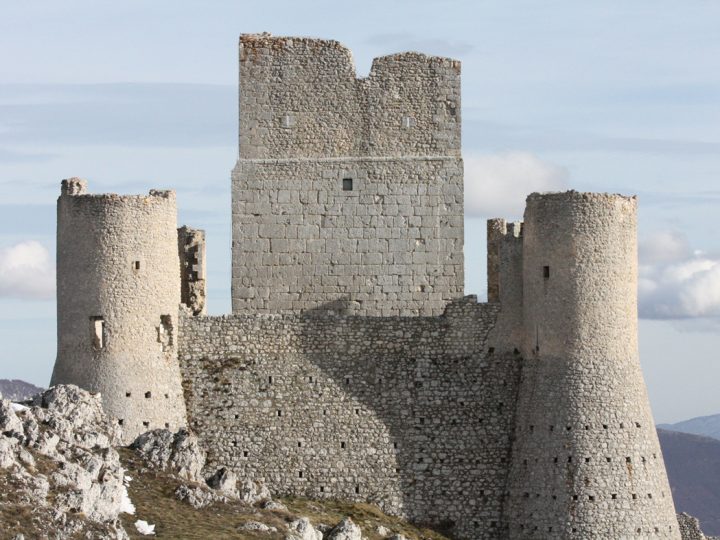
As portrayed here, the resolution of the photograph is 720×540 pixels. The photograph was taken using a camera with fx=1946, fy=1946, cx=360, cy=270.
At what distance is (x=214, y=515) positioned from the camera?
35.4 metres

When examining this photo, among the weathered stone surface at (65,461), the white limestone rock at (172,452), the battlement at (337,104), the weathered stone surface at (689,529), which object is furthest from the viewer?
the battlement at (337,104)

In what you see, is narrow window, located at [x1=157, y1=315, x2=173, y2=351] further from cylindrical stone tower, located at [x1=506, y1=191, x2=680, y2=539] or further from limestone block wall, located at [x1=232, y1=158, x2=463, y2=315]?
cylindrical stone tower, located at [x1=506, y1=191, x2=680, y2=539]

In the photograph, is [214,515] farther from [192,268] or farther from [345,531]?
[192,268]

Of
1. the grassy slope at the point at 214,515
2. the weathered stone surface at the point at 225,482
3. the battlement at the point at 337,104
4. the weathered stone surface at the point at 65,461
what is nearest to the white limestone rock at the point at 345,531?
the grassy slope at the point at 214,515

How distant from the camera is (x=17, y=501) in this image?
32.5m

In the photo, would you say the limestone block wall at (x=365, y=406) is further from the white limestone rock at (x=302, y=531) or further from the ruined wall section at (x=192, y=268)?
the white limestone rock at (x=302, y=531)

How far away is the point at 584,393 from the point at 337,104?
8.99 metres

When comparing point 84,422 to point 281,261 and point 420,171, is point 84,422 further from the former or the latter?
point 420,171

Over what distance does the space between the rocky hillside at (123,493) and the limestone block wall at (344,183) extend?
5.41 meters

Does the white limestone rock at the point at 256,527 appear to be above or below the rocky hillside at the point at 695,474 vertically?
above

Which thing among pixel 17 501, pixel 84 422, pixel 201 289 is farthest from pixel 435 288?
pixel 17 501

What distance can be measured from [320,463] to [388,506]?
1.62m

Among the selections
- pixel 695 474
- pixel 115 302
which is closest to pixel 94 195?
pixel 115 302

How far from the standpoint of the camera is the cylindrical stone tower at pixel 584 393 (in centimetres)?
3788
